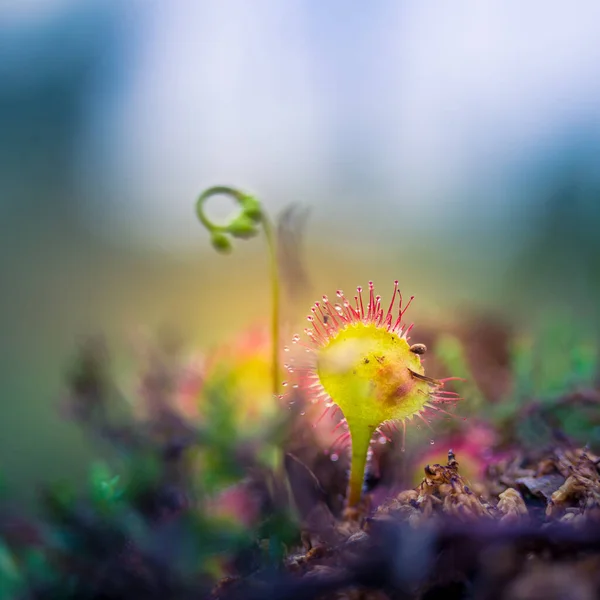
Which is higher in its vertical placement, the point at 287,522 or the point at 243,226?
the point at 243,226

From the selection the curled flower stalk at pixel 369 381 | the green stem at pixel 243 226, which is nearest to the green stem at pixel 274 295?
the green stem at pixel 243 226

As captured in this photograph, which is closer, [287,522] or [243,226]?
[287,522]

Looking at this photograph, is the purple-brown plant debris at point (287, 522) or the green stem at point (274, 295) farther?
the green stem at point (274, 295)

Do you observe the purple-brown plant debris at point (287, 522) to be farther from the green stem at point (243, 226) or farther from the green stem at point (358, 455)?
the green stem at point (243, 226)

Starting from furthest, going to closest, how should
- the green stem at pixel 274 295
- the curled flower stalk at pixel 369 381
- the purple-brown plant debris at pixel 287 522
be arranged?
the green stem at pixel 274 295
the curled flower stalk at pixel 369 381
the purple-brown plant debris at pixel 287 522

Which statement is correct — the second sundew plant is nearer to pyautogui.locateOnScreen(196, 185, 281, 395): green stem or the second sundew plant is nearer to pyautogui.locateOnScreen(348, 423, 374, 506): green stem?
pyautogui.locateOnScreen(348, 423, 374, 506): green stem

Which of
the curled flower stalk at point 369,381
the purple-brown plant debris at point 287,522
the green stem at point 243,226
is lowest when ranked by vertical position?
the purple-brown plant debris at point 287,522

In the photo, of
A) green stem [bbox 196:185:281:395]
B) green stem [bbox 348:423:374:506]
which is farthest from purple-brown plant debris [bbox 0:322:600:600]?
green stem [bbox 196:185:281:395]

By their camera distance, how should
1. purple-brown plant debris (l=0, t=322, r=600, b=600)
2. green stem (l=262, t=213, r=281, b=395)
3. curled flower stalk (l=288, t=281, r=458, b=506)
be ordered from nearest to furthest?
1. purple-brown plant debris (l=0, t=322, r=600, b=600)
2. curled flower stalk (l=288, t=281, r=458, b=506)
3. green stem (l=262, t=213, r=281, b=395)

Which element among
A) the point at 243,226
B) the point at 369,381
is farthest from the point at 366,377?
the point at 243,226

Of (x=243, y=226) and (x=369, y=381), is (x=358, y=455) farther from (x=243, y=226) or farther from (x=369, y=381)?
(x=243, y=226)

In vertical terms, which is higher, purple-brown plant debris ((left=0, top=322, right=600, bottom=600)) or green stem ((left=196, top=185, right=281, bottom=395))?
green stem ((left=196, top=185, right=281, bottom=395))

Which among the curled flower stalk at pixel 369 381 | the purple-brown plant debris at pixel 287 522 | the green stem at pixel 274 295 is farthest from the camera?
the green stem at pixel 274 295
